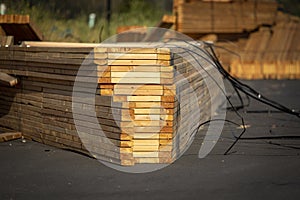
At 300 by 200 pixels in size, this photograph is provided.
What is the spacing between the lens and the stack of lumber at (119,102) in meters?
7.25

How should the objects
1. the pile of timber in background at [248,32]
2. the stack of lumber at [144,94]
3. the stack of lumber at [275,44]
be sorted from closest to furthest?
1. the stack of lumber at [144,94]
2. the pile of timber in background at [248,32]
3. the stack of lumber at [275,44]

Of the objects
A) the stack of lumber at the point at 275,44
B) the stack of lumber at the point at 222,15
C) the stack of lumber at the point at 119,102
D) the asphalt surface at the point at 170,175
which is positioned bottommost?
the asphalt surface at the point at 170,175

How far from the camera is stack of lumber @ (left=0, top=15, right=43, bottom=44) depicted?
1197cm

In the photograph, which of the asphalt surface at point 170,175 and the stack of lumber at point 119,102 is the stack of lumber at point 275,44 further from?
the stack of lumber at point 119,102

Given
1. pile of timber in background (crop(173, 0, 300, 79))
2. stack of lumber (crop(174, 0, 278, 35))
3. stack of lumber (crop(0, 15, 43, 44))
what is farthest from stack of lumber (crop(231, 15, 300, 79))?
stack of lumber (crop(0, 15, 43, 44))

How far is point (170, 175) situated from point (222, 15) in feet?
48.1

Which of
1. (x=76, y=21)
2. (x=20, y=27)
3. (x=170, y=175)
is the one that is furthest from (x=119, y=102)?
(x=76, y=21)

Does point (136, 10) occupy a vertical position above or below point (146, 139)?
above

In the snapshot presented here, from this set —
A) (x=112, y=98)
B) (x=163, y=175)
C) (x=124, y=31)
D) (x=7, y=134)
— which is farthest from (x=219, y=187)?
(x=124, y=31)

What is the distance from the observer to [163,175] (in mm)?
6809

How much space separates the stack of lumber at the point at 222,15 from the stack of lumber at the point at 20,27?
24.8ft

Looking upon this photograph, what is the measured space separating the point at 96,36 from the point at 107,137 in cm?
1036

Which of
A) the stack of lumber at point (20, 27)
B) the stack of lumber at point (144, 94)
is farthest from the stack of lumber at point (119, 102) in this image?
the stack of lumber at point (20, 27)

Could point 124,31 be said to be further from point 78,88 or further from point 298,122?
point 78,88
